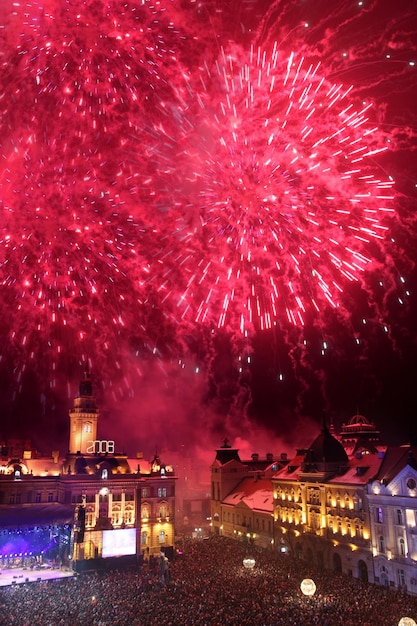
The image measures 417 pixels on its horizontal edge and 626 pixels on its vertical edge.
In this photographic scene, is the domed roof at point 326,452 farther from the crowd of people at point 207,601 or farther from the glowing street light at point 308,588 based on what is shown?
the glowing street light at point 308,588

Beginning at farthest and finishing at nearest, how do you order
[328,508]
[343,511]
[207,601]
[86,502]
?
1. [86,502]
2. [328,508]
3. [343,511]
4. [207,601]

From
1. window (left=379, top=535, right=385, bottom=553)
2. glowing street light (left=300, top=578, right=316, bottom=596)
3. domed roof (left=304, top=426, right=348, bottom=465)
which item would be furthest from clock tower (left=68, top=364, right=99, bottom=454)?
glowing street light (left=300, top=578, right=316, bottom=596)

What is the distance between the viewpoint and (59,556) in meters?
66.1

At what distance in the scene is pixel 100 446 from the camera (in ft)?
284

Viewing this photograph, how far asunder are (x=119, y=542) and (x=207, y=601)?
3193cm

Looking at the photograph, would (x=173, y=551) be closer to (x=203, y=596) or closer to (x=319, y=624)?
(x=203, y=596)

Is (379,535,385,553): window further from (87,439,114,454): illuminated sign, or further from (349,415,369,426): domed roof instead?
(87,439,114,454): illuminated sign

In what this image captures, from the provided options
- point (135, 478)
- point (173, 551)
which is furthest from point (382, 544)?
point (135, 478)

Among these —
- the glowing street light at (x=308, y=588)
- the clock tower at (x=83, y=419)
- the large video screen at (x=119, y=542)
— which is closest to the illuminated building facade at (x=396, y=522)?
the glowing street light at (x=308, y=588)

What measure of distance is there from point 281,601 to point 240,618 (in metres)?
5.58

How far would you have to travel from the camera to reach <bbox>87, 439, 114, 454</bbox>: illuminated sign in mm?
86312

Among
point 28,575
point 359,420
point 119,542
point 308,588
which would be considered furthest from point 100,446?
point 308,588

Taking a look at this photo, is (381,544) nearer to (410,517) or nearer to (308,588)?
(410,517)

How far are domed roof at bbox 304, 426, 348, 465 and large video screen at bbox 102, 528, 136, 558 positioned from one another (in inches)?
997
